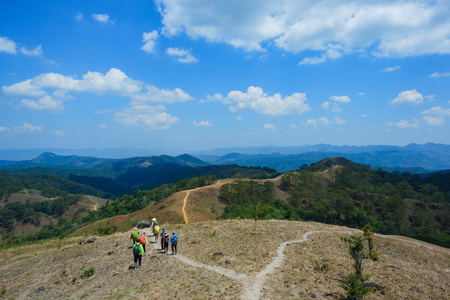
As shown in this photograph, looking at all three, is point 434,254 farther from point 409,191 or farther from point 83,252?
point 409,191

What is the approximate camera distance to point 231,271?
55.3 ft

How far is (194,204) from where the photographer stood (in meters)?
65.9

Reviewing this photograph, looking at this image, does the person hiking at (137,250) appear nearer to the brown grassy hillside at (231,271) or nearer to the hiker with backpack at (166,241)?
the brown grassy hillside at (231,271)

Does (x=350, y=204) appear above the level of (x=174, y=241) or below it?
below

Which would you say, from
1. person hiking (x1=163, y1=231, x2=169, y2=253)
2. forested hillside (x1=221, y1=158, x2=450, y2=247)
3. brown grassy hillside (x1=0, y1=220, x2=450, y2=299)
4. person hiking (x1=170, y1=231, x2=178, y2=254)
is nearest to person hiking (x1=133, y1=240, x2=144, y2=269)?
brown grassy hillside (x1=0, y1=220, x2=450, y2=299)

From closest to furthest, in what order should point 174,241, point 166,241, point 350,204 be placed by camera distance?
point 174,241 < point 166,241 < point 350,204

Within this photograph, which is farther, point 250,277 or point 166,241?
point 166,241

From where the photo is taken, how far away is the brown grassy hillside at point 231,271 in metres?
14.1

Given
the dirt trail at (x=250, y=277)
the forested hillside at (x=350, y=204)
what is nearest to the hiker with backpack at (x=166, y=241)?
the dirt trail at (x=250, y=277)

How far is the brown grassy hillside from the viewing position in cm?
1413

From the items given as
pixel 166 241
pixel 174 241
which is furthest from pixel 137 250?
pixel 166 241

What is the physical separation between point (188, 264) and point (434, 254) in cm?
2895

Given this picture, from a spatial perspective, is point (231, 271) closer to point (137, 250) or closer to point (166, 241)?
point (137, 250)

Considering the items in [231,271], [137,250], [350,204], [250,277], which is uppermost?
[137,250]
